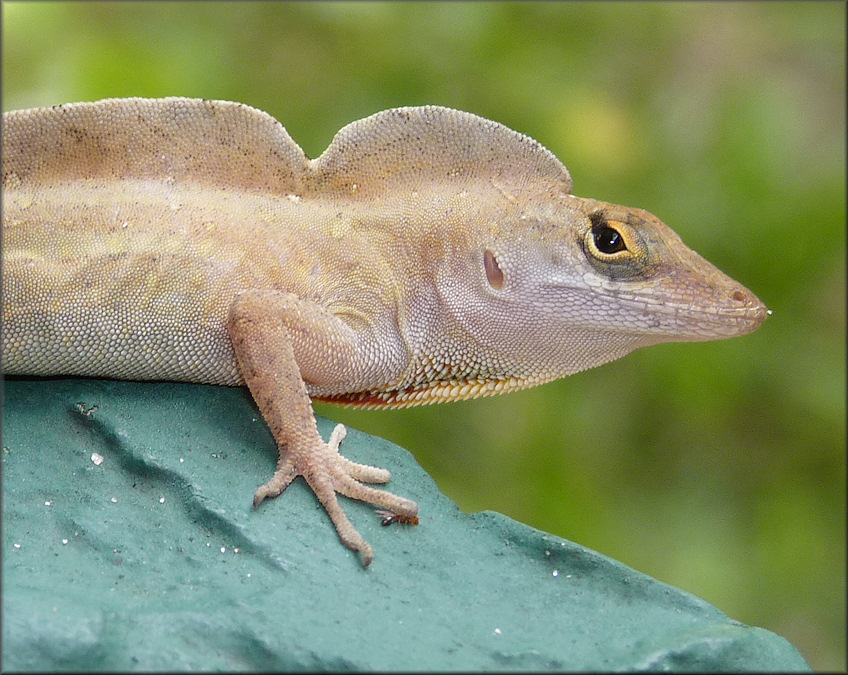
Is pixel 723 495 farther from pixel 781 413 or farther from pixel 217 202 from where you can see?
pixel 217 202

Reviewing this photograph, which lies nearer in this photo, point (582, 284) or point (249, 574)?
point (249, 574)

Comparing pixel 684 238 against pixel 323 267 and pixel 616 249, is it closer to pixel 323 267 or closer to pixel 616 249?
pixel 616 249

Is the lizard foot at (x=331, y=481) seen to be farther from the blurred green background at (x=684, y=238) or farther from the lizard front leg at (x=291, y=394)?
the blurred green background at (x=684, y=238)

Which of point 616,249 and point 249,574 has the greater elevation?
point 616,249

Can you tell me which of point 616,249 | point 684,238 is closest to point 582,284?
point 616,249

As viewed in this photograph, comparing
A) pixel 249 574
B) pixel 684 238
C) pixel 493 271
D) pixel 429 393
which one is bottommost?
pixel 249 574

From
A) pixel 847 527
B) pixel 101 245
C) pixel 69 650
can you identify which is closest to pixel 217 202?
pixel 101 245
